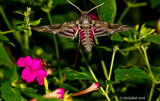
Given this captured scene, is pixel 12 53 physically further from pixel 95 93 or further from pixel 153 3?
pixel 153 3

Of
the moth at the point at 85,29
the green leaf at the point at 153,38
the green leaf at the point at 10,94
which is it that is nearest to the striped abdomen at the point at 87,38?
the moth at the point at 85,29

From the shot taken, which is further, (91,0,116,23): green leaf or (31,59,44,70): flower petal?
(91,0,116,23): green leaf

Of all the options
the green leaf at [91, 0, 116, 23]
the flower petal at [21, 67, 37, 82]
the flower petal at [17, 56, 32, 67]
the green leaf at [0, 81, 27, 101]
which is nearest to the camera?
the green leaf at [0, 81, 27, 101]

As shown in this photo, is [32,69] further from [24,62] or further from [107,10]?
[107,10]

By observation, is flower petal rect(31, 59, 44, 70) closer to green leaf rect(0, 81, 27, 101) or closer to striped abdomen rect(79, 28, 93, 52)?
green leaf rect(0, 81, 27, 101)

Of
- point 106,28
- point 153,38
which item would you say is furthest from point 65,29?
point 153,38

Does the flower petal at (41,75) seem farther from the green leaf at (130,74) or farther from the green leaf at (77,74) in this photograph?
the green leaf at (130,74)

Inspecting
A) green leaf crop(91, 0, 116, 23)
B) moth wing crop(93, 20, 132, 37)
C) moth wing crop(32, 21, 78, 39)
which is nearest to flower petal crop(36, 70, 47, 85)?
moth wing crop(32, 21, 78, 39)
